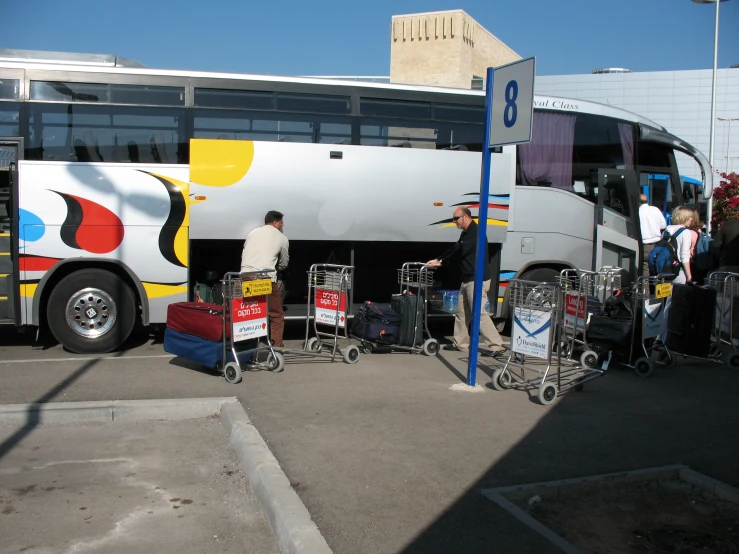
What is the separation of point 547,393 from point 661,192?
7.11 meters

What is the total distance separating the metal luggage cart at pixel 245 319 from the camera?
320 inches

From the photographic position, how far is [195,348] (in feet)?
27.3

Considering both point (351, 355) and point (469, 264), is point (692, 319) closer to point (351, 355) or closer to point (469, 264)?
point (469, 264)

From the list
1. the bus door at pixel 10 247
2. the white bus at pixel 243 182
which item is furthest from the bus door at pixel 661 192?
the bus door at pixel 10 247

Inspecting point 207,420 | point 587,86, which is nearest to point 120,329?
point 207,420

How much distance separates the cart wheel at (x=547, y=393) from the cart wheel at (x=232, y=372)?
3.23 metres

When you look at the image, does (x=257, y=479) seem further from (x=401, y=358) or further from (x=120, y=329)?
(x=120, y=329)

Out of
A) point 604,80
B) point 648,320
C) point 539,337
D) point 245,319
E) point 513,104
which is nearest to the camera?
point 513,104

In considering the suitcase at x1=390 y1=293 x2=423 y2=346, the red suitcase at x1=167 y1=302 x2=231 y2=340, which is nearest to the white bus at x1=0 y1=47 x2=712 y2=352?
the suitcase at x1=390 y1=293 x2=423 y2=346

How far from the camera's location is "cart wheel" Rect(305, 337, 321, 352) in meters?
9.98

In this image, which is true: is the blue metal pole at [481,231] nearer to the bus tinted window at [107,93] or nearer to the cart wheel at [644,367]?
the cart wheel at [644,367]

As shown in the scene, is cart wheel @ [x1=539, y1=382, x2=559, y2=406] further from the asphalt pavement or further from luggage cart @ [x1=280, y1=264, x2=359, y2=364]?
luggage cart @ [x1=280, y1=264, x2=359, y2=364]

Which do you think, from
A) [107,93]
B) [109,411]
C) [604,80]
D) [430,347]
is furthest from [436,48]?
[109,411]

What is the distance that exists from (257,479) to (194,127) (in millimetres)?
6641
